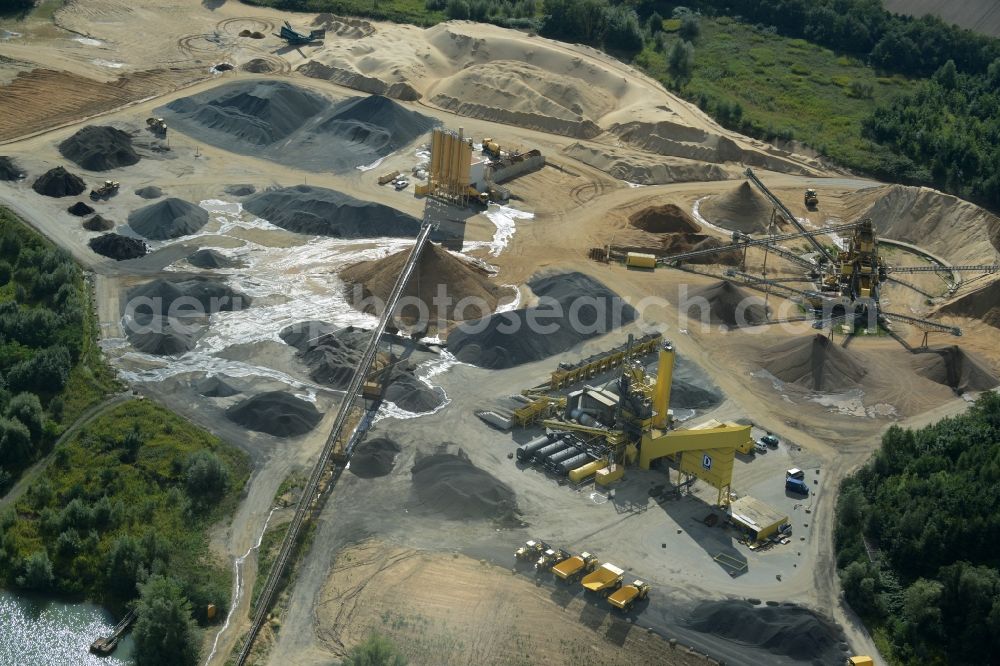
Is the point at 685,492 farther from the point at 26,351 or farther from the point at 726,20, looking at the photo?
the point at 726,20

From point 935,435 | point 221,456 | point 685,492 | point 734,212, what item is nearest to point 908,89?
point 734,212

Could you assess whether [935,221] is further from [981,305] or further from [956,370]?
[956,370]

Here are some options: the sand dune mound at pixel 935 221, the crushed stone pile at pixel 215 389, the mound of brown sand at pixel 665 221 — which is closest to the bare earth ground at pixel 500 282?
the sand dune mound at pixel 935 221

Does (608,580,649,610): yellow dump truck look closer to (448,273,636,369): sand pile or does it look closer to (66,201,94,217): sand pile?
(448,273,636,369): sand pile

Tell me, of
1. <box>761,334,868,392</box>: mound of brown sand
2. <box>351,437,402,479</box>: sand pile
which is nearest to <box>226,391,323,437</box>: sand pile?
<box>351,437,402,479</box>: sand pile

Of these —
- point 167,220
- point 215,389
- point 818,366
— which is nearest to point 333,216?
point 167,220

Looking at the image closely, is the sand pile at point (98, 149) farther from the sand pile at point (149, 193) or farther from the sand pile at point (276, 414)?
the sand pile at point (276, 414)
